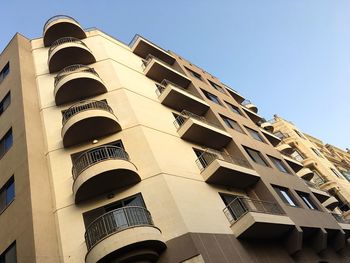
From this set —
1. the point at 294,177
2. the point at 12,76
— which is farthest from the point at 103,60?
the point at 294,177

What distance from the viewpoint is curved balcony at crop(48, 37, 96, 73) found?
65.6 ft

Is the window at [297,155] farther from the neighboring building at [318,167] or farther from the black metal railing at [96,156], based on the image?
the black metal railing at [96,156]

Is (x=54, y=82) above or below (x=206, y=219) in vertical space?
above

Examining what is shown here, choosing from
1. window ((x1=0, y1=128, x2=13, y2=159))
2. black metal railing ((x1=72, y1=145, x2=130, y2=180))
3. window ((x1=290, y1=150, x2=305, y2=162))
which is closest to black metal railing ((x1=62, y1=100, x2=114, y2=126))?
black metal railing ((x1=72, y1=145, x2=130, y2=180))

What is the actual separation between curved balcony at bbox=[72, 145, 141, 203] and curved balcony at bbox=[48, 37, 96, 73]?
28.1ft

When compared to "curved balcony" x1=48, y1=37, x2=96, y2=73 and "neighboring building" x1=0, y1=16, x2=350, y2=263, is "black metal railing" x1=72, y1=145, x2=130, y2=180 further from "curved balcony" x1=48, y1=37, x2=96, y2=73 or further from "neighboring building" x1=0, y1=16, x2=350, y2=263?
"curved balcony" x1=48, y1=37, x2=96, y2=73

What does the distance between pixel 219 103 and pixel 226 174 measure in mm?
10907

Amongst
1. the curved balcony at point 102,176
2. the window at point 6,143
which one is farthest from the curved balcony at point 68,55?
the curved balcony at point 102,176

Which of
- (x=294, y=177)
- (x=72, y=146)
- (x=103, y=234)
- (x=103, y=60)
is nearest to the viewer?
(x=103, y=234)

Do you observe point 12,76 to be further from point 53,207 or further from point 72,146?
point 53,207

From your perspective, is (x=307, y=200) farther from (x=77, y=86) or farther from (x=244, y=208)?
(x=77, y=86)

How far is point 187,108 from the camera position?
21.6 m

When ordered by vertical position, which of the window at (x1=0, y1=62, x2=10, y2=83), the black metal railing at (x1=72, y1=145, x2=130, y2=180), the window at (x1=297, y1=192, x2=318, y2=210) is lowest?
the window at (x1=297, y1=192, x2=318, y2=210)

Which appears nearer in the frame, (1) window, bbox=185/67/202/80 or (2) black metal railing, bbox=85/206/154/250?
(2) black metal railing, bbox=85/206/154/250
